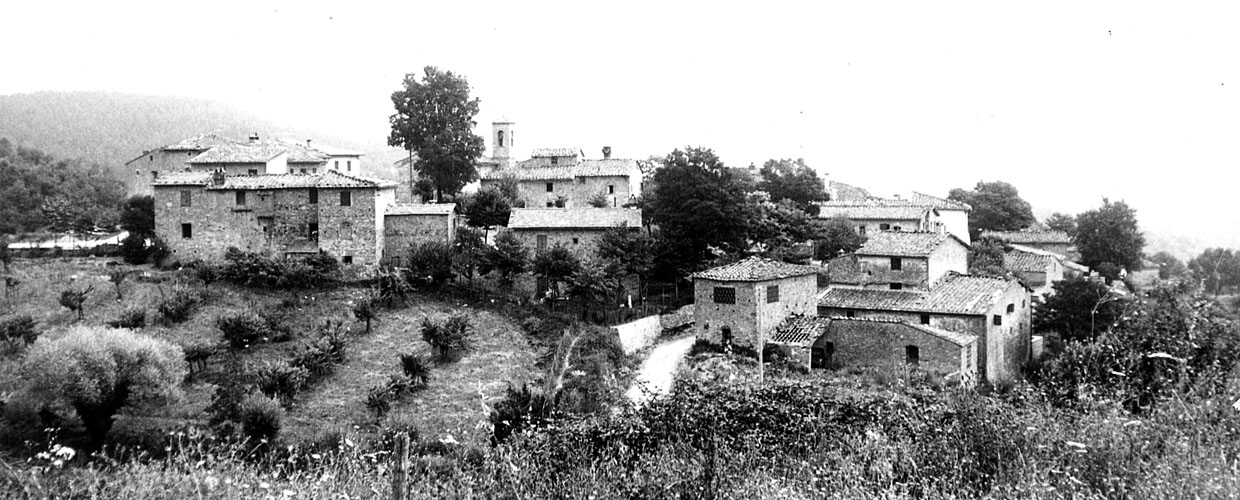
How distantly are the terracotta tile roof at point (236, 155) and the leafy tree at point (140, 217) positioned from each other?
471 cm

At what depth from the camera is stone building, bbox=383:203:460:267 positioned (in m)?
32.0

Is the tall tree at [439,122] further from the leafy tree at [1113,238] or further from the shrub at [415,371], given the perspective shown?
the leafy tree at [1113,238]

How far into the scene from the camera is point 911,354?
23.1 m

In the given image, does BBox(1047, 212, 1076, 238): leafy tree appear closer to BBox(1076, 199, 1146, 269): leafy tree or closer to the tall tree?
BBox(1076, 199, 1146, 269): leafy tree

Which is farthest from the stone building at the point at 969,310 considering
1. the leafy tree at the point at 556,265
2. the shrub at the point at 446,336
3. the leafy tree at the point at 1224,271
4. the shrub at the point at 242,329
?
the leafy tree at the point at 1224,271

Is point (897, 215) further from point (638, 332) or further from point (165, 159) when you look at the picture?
point (165, 159)

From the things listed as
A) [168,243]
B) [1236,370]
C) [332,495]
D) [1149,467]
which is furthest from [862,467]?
[168,243]

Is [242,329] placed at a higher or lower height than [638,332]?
higher

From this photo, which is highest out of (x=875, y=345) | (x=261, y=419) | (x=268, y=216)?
(x=268, y=216)

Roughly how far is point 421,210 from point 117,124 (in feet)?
200

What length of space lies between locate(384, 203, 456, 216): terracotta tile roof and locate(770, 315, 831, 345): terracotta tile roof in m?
13.4

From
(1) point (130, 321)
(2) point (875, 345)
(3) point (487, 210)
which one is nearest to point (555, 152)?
(3) point (487, 210)

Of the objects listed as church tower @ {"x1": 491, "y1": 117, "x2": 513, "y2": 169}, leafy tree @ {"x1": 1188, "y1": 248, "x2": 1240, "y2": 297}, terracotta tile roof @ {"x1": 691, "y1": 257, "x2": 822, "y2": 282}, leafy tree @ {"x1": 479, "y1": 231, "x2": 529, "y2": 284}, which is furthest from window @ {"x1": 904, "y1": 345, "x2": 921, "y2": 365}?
church tower @ {"x1": 491, "y1": 117, "x2": 513, "y2": 169}

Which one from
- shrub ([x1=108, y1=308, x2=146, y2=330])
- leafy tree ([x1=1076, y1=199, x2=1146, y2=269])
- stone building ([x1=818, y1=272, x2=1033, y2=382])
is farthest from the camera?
leafy tree ([x1=1076, y1=199, x2=1146, y2=269])
